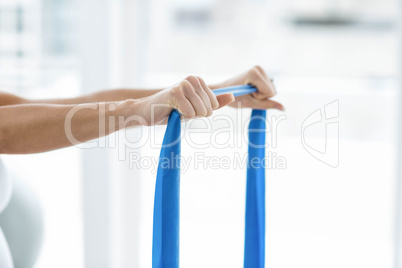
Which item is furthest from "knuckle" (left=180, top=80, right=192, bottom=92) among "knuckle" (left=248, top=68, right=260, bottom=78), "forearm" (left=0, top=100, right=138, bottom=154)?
"knuckle" (left=248, top=68, right=260, bottom=78)

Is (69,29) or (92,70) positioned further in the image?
(69,29)

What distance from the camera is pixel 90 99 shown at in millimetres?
1293

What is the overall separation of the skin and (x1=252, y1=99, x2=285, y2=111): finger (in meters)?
0.22

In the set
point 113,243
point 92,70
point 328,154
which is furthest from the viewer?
point 328,154

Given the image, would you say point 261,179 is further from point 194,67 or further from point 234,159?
point 194,67

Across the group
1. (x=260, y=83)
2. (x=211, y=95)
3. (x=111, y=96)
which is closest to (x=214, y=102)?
(x=211, y=95)

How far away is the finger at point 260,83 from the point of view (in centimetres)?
118

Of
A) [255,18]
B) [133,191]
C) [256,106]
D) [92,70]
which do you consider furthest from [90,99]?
[255,18]

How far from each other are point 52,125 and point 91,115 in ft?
0.30

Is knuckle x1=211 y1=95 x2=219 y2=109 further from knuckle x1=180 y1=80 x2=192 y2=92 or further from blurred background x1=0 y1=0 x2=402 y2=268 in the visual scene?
blurred background x1=0 y1=0 x2=402 y2=268

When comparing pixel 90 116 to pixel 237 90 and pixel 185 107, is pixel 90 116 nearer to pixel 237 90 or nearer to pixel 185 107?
pixel 185 107

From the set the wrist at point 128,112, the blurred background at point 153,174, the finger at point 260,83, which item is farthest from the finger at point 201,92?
the blurred background at point 153,174

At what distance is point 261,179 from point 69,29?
62.7 inches

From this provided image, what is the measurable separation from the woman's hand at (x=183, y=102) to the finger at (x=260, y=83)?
286 mm
